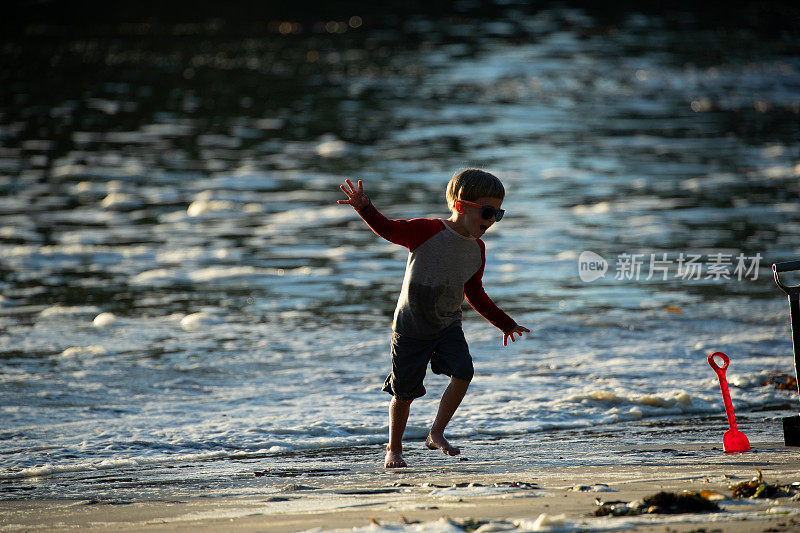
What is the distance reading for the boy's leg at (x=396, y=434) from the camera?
4.72 meters

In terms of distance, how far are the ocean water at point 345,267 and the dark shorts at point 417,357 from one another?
42 centimetres

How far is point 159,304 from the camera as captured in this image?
891 centimetres

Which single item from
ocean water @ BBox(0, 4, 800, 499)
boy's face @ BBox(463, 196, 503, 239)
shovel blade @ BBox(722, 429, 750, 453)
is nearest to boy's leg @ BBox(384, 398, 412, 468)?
ocean water @ BBox(0, 4, 800, 499)

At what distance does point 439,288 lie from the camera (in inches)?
184

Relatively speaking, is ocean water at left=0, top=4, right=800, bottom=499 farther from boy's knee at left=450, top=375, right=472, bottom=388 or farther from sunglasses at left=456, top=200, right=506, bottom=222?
sunglasses at left=456, top=200, right=506, bottom=222

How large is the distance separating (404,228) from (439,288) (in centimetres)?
33

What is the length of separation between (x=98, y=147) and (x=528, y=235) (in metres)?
9.79

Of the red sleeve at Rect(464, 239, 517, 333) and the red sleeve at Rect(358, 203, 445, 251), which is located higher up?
the red sleeve at Rect(358, 203, 445, 251)

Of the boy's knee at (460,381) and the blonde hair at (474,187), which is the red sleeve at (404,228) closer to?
the blonde hair at (474,187)

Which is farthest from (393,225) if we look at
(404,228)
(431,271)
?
(431,271)

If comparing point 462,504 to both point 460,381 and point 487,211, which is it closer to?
point 460,381

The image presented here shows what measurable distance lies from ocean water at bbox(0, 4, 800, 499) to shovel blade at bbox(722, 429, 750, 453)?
0.41 m

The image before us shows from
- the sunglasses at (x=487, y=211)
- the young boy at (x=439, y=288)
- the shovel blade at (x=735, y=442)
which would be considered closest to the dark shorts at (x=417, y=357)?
the young boy at (x=439, y=288)

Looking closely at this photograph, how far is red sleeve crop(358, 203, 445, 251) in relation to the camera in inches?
179
